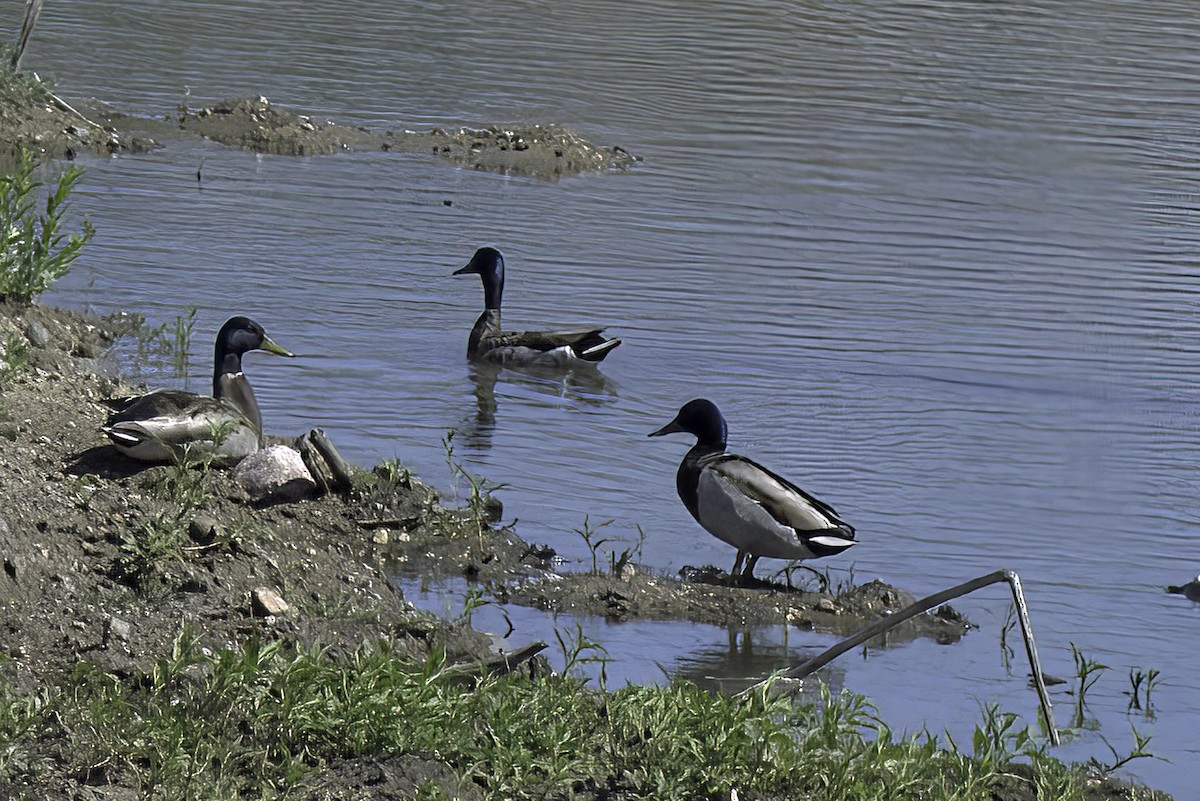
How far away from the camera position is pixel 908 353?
39.1 feet

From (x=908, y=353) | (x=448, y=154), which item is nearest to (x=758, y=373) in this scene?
(x=908, y=353)

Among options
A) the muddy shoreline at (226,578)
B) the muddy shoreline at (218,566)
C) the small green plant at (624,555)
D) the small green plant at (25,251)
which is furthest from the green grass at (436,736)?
the small green plant at (25,251)

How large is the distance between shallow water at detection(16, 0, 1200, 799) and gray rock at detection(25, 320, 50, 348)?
1130 mm

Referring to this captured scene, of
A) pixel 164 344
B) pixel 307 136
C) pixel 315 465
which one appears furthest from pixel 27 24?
pixel 315 465

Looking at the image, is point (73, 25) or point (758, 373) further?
point (73, 25)

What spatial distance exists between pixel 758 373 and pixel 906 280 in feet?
11.0

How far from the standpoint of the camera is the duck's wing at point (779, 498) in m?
7.37

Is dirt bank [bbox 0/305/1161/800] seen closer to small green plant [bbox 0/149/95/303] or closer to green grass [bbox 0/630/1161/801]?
green grass [bbox 0/630/1161/801]

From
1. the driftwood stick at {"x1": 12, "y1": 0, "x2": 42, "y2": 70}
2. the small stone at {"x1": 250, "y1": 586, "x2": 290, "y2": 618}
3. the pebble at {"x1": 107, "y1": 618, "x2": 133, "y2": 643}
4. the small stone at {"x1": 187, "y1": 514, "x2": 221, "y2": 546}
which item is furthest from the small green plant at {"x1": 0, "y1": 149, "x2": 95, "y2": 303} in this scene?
the driftwood stick at {"x1": 12, "y1": 0, "x2": 42, "y2": 70}

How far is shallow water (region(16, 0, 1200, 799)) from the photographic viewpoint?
26.6ft

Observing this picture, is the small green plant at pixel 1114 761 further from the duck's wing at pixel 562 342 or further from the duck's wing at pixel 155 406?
the duck's wing at pixel 562 342

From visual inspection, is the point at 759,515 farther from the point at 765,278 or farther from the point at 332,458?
the point at 765,278

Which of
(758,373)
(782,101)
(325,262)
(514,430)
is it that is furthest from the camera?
(782,101)

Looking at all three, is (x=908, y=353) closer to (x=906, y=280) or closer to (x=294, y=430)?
(x=906, y=280)
